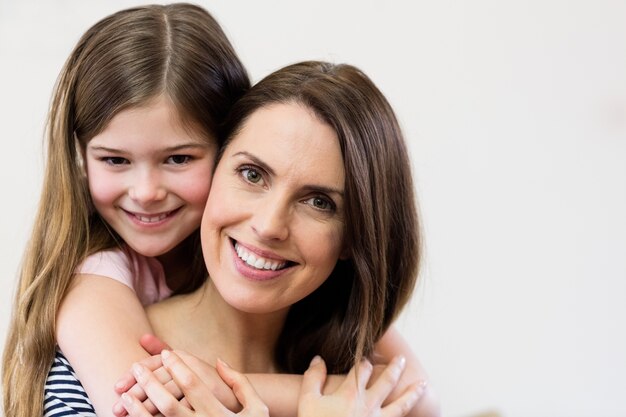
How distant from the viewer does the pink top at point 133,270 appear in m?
2.10

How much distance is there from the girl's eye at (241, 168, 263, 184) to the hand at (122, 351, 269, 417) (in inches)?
14.7

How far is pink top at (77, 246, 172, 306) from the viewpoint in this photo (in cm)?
210

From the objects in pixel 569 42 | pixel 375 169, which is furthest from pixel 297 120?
pixel 569 42

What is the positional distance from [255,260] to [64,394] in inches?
18.9

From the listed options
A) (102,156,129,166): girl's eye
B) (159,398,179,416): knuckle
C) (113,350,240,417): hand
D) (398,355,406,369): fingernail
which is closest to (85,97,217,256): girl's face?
(102,156,129,166): girl's eye

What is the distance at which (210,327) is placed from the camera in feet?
6.95

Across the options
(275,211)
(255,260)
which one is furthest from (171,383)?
(275,211)

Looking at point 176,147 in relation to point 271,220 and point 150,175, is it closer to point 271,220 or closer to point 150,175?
point 150,175

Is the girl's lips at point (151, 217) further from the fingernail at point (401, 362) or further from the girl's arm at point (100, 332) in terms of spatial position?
the fingernail at point (401, 362)

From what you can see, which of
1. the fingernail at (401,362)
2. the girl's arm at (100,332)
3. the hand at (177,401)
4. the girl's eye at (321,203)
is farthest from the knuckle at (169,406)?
the fingernail at (401,362)

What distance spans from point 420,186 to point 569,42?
741mm

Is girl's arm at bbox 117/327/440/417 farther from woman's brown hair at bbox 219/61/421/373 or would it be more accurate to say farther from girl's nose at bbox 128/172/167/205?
girl's nose at bbox 128/172/167/205

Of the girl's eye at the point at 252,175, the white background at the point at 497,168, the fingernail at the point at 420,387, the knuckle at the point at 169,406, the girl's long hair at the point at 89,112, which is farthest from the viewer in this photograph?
the white background at the point at 497,168

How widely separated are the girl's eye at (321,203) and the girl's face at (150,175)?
27cm
